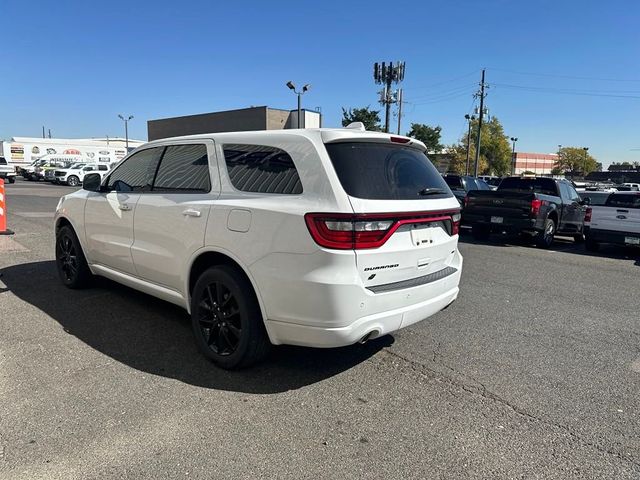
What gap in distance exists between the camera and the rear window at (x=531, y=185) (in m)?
12.4

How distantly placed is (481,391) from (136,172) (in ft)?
12.6

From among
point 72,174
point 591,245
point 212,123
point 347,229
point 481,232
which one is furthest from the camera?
point 212,123

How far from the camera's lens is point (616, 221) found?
34.5ft

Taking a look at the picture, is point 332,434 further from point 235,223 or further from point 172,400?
point 235,223

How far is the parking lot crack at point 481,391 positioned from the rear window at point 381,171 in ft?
4.63

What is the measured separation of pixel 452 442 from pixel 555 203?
1058 centimetres

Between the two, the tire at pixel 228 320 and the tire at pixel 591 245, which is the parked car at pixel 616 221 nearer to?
the tire at pixel 591 245

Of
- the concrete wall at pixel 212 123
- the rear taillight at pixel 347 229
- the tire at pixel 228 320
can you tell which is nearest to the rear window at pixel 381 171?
the rear taillight at pixel 347 229

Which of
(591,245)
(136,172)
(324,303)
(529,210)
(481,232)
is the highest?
(136,172)

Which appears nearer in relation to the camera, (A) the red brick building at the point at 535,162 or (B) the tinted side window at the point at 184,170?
(B) the tinted side window at the point at 184,170

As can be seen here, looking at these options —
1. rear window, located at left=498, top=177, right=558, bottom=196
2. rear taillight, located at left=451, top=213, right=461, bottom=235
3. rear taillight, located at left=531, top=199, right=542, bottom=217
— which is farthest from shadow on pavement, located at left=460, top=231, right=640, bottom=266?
rear taillight, located at left=451, top=213, right=461, bottom=235

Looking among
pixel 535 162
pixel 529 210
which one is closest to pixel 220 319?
pixel 529 210

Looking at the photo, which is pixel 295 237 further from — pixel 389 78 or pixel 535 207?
pixel 389 78

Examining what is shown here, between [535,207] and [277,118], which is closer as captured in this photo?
[535,207]
